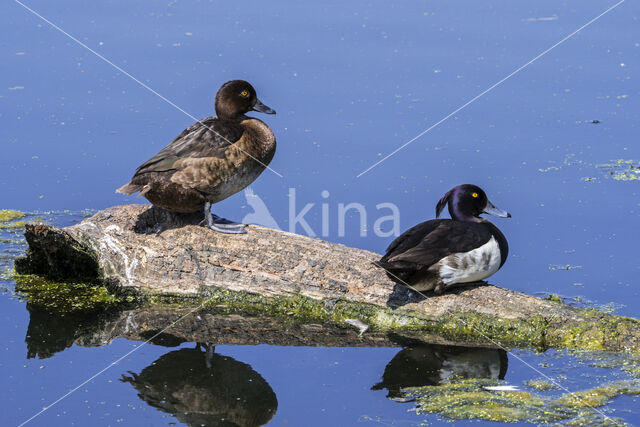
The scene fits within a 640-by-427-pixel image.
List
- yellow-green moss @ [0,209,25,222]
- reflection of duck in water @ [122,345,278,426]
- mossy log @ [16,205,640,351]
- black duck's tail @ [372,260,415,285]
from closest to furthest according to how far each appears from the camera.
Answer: reflection of duck in water @ [122,345,278,426]
black duck's tail @ [372,260,415,285]
mossy log @ [16,205,640,351]
yellow-green moss @ [0,209,25,222]

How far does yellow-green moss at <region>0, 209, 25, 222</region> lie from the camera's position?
321 inches

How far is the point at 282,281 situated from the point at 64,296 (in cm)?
172

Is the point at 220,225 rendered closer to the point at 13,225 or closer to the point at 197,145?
the point at 197,145

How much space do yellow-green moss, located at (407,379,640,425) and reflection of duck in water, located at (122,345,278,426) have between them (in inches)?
39.7

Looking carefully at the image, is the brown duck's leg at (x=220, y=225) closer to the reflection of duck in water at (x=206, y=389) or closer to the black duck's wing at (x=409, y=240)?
the reflection of duck in water at (x=206, y=389)

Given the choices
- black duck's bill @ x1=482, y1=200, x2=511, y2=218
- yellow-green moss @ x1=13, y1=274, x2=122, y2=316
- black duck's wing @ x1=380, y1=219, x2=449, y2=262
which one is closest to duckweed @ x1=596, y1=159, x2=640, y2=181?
black duck's bill @ x1=482, y1=200, x2=511, y2=218

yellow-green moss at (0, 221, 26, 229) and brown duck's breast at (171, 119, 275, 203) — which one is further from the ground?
brown duck's breast at (171, 119, 275, 203)

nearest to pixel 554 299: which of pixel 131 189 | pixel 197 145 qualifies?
pixel 197 145

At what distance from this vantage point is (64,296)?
704 centimetres

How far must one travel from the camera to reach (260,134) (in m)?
7.52

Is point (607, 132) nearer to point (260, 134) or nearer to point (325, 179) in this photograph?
point (325, 179)

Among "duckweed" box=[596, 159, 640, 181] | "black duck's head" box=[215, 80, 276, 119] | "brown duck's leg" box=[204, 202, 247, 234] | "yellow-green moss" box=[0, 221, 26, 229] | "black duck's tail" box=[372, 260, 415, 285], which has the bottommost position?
"yellow-green moss" box=[0, 221, 26, 229]

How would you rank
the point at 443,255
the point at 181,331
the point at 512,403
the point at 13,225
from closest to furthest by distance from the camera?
the point at 512,403, the point at 443,255, the point at 181,331, the point at 13,225

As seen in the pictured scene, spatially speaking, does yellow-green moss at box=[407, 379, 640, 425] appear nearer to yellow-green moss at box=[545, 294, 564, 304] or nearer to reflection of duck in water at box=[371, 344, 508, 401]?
reflection of duck in water at box=[371, 344, 508, 401]
